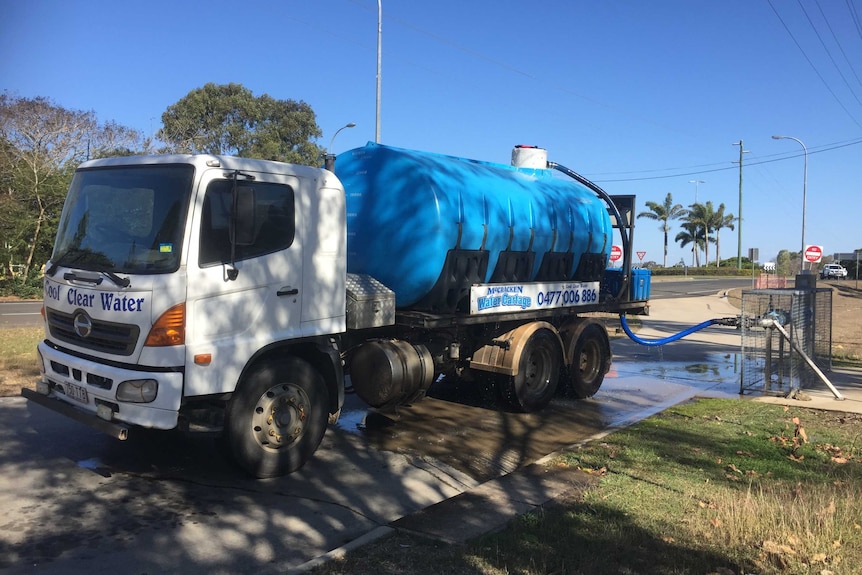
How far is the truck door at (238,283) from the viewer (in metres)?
5.03

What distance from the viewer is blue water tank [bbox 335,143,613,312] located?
727 cm

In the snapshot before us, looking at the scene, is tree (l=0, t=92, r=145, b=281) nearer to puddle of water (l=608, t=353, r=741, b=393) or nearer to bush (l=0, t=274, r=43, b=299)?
bush (l=0, t=274, r=43, b=299)

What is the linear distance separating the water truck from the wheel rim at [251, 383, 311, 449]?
0.01m

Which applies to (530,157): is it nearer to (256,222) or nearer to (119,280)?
(256,222)

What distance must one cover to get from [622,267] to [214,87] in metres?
37.0

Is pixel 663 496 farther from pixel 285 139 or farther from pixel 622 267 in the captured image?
pixel 285 139

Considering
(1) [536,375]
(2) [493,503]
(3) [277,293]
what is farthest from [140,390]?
(1) [536,375]

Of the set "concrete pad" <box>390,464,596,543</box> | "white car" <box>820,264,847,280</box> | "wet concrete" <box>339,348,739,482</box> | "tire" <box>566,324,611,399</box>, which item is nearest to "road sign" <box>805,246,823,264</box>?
"wet concrete" <box>339,348,739,482</box>

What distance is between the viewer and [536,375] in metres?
8.99

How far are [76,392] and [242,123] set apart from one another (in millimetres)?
40341

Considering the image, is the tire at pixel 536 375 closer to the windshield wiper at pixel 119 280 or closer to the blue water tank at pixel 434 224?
the blue water tank at pixel 434 224

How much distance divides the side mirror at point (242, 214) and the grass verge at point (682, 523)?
2.63 meters

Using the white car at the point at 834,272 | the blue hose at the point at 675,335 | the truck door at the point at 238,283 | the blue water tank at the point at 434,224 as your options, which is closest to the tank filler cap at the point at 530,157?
the blue water tank at the point at 434,224

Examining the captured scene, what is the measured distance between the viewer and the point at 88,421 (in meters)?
4.98
